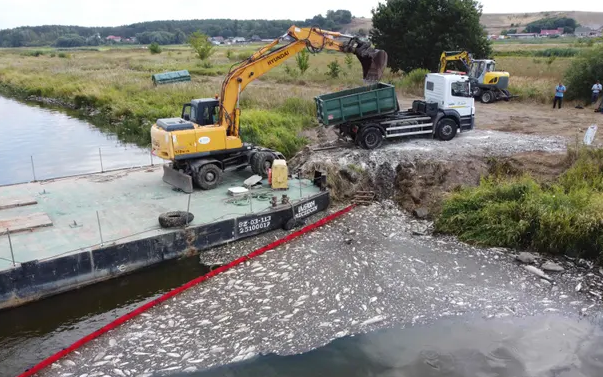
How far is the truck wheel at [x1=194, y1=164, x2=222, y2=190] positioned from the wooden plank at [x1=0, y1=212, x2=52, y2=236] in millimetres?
4229

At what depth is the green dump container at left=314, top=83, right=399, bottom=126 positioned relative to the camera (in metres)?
17.5

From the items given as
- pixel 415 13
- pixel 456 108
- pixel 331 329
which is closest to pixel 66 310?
pixel 331 329

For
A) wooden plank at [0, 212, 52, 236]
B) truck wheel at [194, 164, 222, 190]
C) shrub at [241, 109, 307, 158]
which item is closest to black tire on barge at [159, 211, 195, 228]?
A: truck wheel at [194, 164, 222, 190]

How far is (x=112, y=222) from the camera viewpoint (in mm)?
12758

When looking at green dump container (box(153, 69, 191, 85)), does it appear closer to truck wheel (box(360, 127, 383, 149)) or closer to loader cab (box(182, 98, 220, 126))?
loader cab (box(182, 98, 220, 126))

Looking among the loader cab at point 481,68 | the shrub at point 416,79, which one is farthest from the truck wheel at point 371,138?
the shrub at point 416,79

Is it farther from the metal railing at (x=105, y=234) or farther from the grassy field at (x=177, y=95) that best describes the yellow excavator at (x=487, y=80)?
the metal railing at (x=105, y=234)

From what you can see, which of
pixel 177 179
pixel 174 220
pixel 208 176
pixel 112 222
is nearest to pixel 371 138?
pixel 208 176

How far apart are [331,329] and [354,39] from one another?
10408 mm

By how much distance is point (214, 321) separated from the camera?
32.6 feet

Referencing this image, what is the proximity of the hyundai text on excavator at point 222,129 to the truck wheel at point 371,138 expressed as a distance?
244 centimetres

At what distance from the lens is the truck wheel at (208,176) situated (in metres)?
15.0

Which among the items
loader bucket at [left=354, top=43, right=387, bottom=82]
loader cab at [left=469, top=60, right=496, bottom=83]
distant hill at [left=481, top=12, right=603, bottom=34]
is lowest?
loader cab at [left=469, top=60, right=496, bottom=83]

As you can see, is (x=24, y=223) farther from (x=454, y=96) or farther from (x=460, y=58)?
(x=460, y=58)
